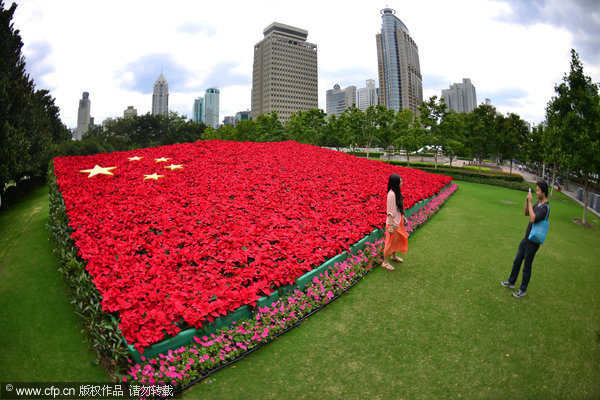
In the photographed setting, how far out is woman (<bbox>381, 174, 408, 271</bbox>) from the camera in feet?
19.0

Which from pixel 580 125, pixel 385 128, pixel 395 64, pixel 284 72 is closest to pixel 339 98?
pixel 395 64

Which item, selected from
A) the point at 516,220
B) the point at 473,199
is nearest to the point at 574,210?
the point at 473,199

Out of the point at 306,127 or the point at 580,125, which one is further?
the point at 306,127

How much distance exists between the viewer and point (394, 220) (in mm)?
5898

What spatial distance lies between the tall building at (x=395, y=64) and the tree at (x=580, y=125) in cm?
13172

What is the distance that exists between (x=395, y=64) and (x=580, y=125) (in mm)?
145301

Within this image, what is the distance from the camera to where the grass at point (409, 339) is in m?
3.42

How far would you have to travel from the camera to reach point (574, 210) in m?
14.7

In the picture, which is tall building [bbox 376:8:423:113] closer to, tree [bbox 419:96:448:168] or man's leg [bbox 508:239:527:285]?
tree [bbox 419:96:448:168]

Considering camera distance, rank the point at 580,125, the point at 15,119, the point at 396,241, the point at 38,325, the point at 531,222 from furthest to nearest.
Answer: the point at 15,119 < the point at 580,125 < the point at 396,241 < the point at 531,222 < the point at 38,325

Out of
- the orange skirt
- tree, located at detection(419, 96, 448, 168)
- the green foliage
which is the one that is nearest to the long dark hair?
the orange skirt

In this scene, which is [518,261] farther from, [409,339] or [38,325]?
[38,325]

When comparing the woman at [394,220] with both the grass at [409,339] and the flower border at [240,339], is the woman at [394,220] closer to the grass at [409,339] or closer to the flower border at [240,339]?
the grass at [409,339]

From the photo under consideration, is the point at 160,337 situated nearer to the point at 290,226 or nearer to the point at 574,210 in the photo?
the point at 290,226
